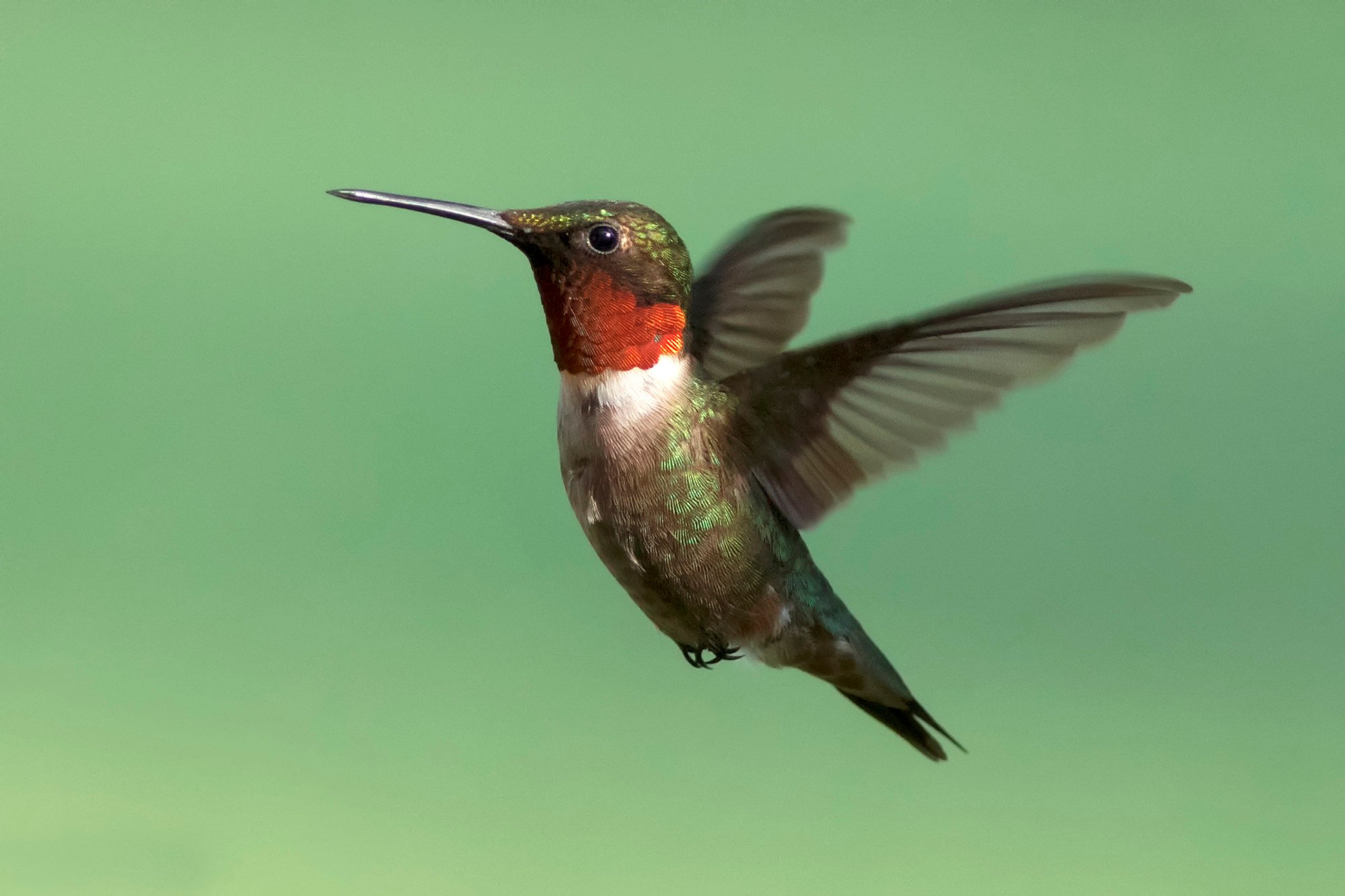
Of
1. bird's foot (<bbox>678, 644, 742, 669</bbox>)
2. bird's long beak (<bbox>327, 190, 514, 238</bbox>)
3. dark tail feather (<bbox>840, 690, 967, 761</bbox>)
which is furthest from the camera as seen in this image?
dark tail feather (<bbox>840, 690, 967, 761</bbox>)

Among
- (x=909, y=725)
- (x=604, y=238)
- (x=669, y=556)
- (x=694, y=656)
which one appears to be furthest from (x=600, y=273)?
(x=909, y=725)

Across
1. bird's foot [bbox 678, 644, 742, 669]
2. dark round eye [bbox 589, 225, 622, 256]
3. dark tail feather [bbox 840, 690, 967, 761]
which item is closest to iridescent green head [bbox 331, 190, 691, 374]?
dark round eye [bbox 589, 225, 622, 256]

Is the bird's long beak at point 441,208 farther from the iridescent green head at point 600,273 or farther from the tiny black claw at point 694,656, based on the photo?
the tiny black claw at point 694,656

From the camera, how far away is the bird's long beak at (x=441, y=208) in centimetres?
55

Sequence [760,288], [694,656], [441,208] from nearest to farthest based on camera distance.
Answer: [441,208], [694,656], [760,288]

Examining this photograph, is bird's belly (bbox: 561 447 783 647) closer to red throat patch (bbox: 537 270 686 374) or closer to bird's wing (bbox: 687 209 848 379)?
red throat patch (bbox: 537 270 686 374)

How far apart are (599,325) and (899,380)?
0.16 metres

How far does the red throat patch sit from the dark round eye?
0.01 meters

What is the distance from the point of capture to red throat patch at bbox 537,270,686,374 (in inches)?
23.9

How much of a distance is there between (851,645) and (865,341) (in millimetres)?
232

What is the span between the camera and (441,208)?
0.57m

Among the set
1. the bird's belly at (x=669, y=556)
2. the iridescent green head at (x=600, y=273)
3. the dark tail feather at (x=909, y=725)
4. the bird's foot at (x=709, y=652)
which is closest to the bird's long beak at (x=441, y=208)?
the iridescent green head at (x=600, y=273)

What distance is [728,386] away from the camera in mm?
664

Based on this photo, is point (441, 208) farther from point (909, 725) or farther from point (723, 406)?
point (909, 725)
